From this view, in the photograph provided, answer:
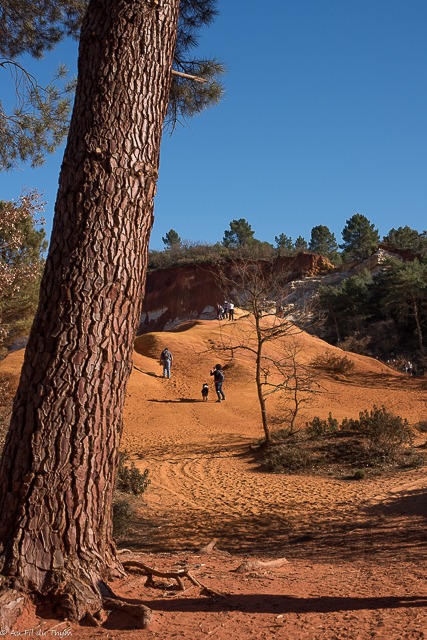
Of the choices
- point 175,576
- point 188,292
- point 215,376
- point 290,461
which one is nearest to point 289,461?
point 290,461

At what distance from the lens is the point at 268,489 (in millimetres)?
12039

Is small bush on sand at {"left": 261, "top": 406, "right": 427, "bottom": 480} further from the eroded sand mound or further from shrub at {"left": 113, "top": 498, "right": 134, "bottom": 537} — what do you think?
shrub at {"left": 113, "top": 498, "right": 134, "bottom": 537}

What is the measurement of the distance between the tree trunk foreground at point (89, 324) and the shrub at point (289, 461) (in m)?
10.7

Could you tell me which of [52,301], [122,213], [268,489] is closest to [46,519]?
[52,301]

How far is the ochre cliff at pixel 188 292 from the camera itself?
5988 centimetres

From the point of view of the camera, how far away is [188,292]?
202 ft

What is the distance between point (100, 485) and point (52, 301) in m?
1.17

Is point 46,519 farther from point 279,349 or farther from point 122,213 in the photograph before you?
point 279,349

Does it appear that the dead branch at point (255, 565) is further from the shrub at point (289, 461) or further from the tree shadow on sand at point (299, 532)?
the shrub at point (289, 461)

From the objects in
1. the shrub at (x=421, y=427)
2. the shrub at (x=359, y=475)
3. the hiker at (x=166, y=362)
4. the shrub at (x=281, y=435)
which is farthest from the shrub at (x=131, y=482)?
the hiker at (x=166, y=362)

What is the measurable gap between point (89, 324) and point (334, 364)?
27426 mm

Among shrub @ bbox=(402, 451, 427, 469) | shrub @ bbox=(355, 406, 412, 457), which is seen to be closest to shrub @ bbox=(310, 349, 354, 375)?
shrub @ bbox=(355, 406, 412, 457)

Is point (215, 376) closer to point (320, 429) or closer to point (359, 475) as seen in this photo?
point (320, 429)

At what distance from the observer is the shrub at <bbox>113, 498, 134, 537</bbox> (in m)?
8.70
